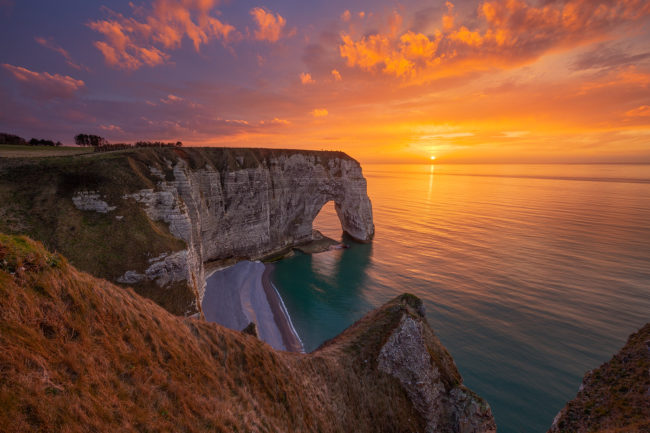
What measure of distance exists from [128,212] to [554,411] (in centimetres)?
4610

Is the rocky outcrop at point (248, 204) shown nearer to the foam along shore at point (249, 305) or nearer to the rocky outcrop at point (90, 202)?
the rocky outcrop at point (90, 202)

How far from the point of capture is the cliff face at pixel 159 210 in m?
23.5

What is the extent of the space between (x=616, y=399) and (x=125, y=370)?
21.8m

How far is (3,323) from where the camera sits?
20.2 ft

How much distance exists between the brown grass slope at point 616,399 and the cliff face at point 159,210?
95.7 ft

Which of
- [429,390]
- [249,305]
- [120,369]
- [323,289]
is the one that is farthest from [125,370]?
[323,289]

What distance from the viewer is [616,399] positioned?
1204cm

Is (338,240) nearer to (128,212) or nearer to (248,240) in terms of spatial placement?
(248,240)

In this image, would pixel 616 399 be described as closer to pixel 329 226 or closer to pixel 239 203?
pixel 239 203

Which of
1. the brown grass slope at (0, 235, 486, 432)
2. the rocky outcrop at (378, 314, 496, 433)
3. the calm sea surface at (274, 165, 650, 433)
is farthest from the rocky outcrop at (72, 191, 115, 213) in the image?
the rocky outcrop at (378, 314, 496, 433)

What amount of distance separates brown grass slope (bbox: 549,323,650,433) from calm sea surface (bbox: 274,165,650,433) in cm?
1148

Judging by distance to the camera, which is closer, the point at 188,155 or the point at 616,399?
the point at 616,399

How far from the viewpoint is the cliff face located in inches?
926

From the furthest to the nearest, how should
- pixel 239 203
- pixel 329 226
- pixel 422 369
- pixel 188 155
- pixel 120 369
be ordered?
pixel 329 226 → pixel 239 203 → pixel 188 155 → pixel 422 369 → pixel 120 369
